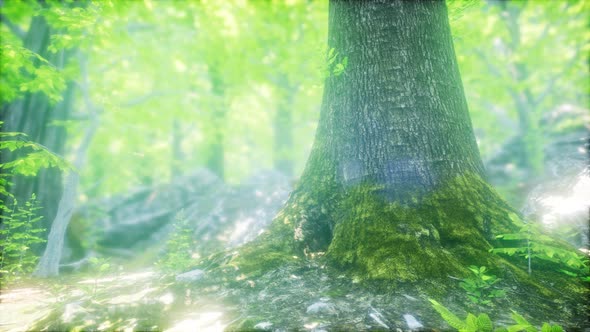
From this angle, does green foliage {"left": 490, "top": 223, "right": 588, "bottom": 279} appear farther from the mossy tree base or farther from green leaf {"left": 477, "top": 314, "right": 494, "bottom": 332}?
green leaf {"left": 477, "top": 314, "right": 494, "bottom": 332}

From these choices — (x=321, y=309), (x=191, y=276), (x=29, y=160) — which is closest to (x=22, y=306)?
(x=29, y=160)

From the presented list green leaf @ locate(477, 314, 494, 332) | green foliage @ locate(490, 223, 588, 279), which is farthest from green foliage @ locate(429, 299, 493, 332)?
green foliage @ locate(490, 223, 588, 279)

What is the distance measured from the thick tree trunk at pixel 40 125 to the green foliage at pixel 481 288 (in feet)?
22.7

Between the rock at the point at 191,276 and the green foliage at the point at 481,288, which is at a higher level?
the rock at the point at 191,276

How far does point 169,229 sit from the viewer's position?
1046cm

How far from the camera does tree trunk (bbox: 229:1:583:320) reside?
3.27 meters

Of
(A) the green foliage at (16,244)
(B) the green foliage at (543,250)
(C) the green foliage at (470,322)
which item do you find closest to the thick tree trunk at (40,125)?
(A) the green foliage at (16,244)

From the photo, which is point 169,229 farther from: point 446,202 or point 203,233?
point 446,202

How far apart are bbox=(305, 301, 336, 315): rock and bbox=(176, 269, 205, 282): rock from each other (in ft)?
4.65

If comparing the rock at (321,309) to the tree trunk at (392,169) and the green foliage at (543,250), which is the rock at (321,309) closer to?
the tree trunk at (392,169)

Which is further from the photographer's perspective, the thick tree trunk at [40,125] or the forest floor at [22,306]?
the thick tree trunk at [40,125]

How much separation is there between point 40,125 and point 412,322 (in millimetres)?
8660

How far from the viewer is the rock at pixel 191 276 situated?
3358 mm

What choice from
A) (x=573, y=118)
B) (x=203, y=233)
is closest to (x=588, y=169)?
(x=203, y=233)
